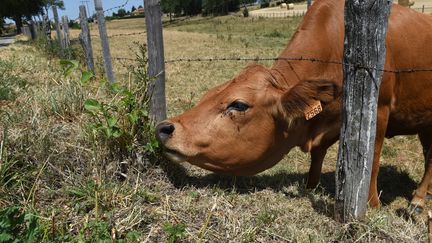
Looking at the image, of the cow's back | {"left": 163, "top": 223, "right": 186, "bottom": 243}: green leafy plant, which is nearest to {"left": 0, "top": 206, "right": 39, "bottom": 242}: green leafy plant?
{"left": 163, "top": 223, "right": 186, "bottom": 243}: green leafy plant

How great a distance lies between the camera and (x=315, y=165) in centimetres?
401

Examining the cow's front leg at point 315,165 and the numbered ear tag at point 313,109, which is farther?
the cow's front leg at point 315,165

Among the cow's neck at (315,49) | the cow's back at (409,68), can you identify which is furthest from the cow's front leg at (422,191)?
the cow's neck at (315,49)

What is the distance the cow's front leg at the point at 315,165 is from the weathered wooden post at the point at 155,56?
4.87 ft

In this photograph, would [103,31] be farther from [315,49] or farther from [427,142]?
[427,142]

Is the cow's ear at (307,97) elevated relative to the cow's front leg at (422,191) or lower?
elevated

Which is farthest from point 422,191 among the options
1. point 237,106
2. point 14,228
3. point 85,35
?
point 85,35

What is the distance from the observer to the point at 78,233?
260cm

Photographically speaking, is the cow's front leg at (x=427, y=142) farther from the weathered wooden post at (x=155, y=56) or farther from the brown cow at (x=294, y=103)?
the weathered wooden post at (x=155, y=56)

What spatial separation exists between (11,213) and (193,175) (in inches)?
63.0

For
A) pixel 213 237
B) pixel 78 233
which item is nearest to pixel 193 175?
pixel 213 237

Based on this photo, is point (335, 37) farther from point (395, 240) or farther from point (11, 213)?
point (11, 213)

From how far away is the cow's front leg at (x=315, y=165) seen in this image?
3.96 metres

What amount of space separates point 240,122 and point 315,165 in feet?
4.30
